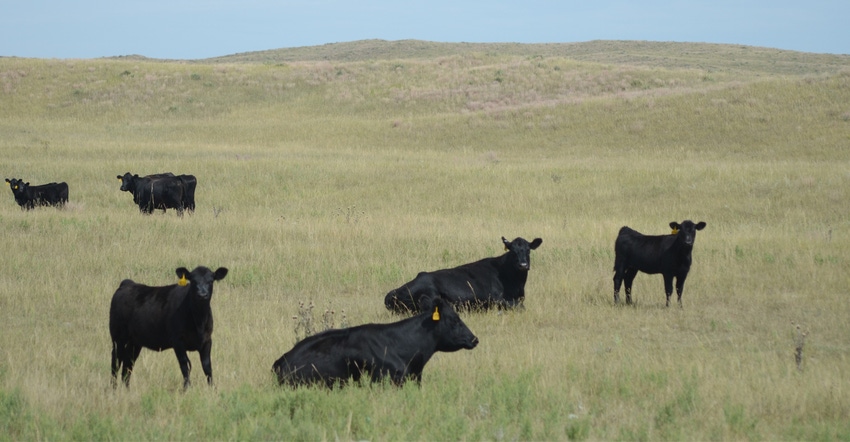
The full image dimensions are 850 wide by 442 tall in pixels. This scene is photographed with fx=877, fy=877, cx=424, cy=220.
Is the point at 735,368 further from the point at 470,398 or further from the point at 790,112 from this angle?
the point at 790,112

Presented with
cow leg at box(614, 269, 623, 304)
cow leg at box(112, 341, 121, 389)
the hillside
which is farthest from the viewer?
the hillside

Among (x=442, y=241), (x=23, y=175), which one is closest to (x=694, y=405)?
(x=442, y=241)

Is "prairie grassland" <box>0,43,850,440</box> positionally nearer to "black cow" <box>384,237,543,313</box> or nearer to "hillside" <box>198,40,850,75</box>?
"black cow" <box>384,237,543,313</box>

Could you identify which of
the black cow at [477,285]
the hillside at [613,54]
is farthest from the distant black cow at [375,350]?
the hillside at [613,54]

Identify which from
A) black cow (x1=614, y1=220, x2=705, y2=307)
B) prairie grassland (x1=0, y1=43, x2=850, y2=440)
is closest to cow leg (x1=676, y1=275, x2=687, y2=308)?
black cow (x1=614, y1=220, x2=705, y2=307)

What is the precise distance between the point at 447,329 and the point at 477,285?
13.8ft

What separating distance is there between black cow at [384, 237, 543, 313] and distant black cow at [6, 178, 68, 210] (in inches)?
545

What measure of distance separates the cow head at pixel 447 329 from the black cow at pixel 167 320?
2036mm

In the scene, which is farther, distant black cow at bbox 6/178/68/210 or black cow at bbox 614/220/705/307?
distant black cow at bbox 6/178/68/210

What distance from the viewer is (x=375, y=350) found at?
324 inches

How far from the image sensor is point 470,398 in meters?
8.01

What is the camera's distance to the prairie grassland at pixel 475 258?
7492 millimetres

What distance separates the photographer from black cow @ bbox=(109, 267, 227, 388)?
26.7 ft

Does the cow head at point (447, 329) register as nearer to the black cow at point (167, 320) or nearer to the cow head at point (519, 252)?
the black cow at point (167, 320)
